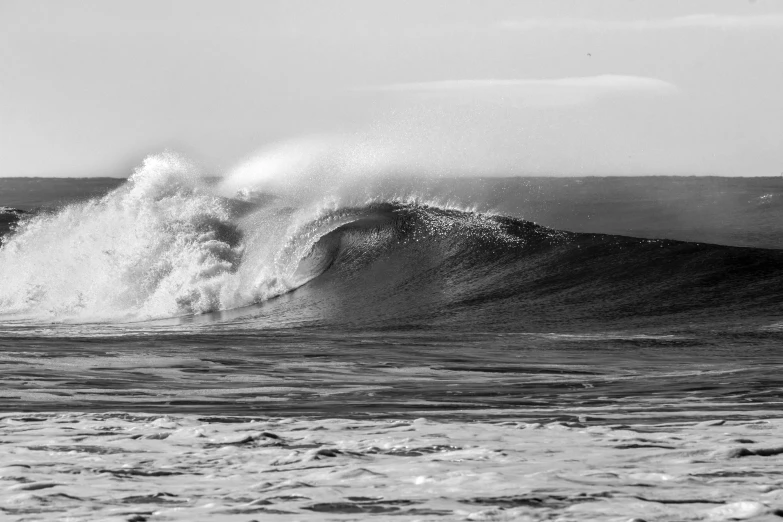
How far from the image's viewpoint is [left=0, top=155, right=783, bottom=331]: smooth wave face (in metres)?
13.9

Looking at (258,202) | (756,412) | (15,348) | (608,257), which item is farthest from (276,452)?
(258,202)

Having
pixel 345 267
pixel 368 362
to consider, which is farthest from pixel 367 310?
pixel 368 362

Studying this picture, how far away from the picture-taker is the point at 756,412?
619 cm

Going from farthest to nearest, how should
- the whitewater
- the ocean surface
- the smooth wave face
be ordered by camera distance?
the smooth wave face < the ocean surface < the whitewater

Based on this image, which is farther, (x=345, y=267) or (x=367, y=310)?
(x=345, y=267)

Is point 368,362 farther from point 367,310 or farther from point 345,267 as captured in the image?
point 345,267

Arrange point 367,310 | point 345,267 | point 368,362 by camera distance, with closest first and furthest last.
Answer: point 368,362 < point 367,310 < point 345,267

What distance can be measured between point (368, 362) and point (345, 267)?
8.80m

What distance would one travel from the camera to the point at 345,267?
18.1 meters

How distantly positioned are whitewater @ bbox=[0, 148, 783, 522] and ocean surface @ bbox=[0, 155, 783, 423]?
5 centimetres

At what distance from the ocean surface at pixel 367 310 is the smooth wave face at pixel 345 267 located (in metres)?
0.05

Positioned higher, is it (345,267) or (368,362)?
(345,267)

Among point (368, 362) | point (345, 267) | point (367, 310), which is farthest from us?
point (345, 267)

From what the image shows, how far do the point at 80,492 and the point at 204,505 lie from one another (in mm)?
615
